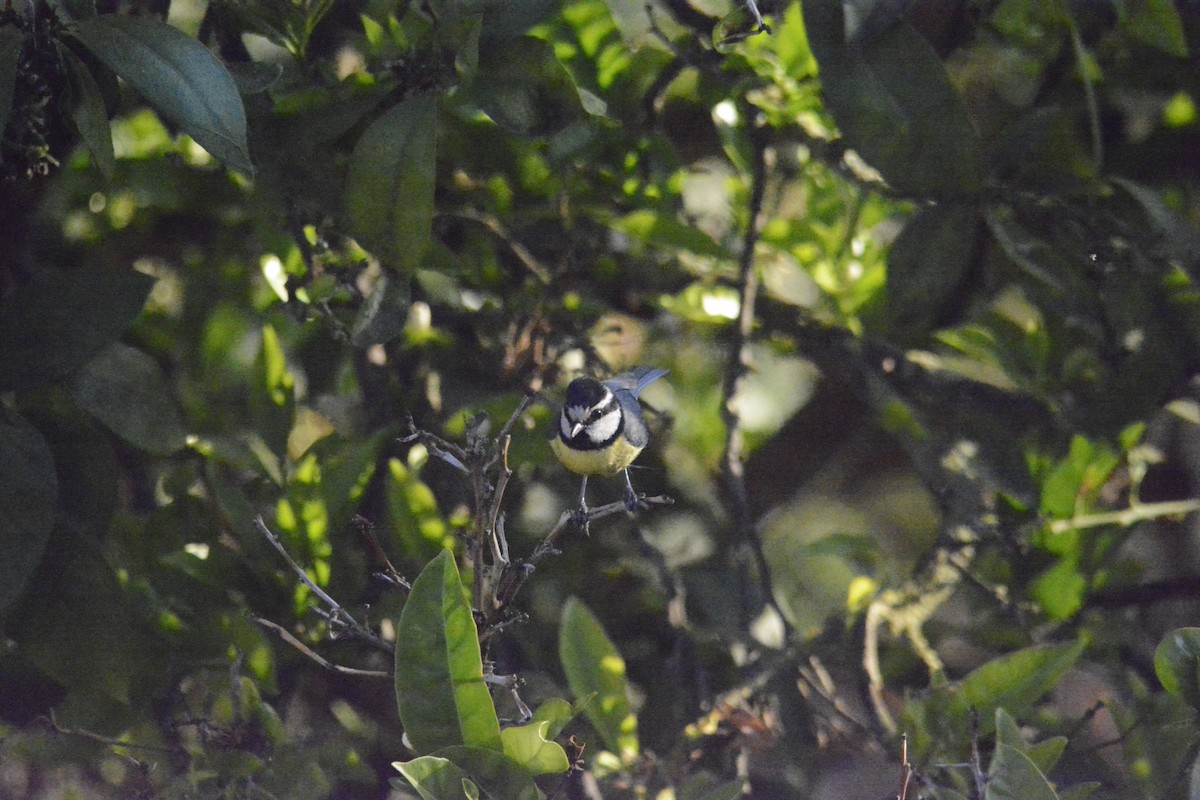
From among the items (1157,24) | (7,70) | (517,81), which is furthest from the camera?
(1157,24)

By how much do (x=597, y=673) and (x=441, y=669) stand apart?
22 cm

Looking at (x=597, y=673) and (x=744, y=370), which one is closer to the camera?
(x=597, y=673)

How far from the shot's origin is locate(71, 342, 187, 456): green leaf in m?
0.73

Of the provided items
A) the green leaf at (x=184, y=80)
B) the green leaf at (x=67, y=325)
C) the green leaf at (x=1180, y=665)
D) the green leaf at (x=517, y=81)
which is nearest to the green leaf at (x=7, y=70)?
the green leaf at (x=184, y=80)

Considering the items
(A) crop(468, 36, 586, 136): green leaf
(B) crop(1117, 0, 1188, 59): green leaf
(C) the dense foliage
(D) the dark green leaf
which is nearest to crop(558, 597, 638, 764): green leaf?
(C) the dense foliage

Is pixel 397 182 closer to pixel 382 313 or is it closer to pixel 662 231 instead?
pixel 382 313

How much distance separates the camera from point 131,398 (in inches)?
29.6

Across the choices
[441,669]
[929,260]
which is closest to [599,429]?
[441,669]

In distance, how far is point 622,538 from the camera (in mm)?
896

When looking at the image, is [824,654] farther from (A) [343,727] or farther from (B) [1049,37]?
(B) [1049,37]

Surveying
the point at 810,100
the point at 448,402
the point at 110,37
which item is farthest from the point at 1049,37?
the point at 110,37

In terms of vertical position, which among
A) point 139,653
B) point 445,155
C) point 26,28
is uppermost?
point 26,28

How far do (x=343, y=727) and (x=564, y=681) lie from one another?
0.58 ft

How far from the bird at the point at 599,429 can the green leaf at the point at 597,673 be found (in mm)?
98
